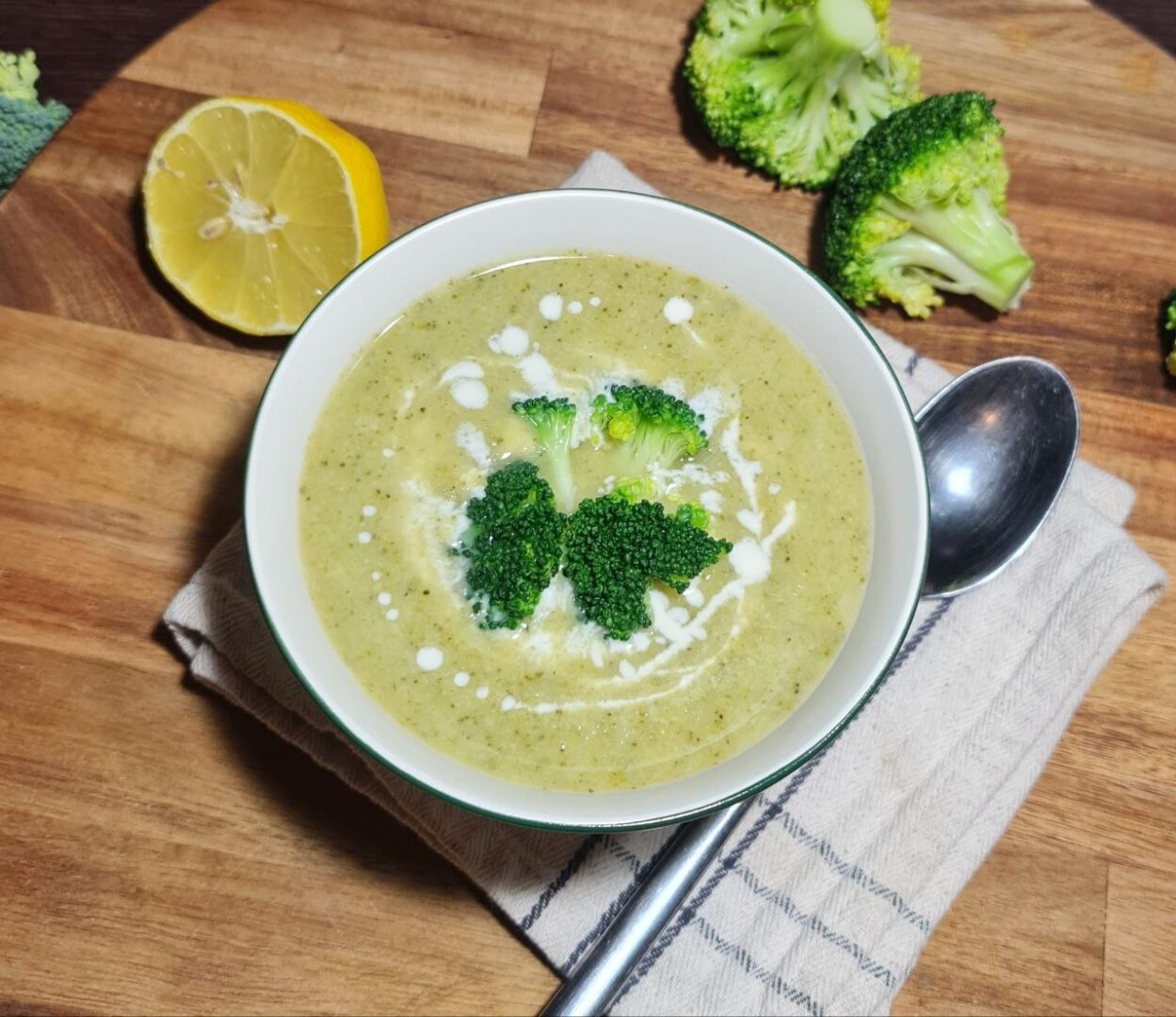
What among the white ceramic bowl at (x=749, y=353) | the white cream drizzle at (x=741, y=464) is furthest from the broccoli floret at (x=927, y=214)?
the white cream drizzle at (x=741, y=464)

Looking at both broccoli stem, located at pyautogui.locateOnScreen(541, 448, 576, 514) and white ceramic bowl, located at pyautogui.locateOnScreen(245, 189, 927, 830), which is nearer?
white ceramic bowl, located at pyautogui.locateOnScreen(245, 189, 927, 830)

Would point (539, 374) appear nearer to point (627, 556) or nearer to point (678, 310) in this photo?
point (678, 310)

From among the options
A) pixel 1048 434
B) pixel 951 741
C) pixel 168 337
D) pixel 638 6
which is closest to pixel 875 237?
pixel 1048 434

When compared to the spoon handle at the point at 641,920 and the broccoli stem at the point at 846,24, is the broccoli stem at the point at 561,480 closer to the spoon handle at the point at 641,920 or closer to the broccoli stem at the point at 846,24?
the spoon handle at the point at 641,920

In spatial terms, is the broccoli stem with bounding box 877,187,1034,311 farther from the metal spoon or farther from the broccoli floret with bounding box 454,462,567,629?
the broccoli floret with bounding box 454,462,567,629

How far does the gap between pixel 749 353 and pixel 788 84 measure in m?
0.72

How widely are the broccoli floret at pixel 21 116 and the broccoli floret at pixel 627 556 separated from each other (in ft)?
5.23

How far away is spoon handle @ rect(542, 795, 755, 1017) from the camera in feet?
5.97

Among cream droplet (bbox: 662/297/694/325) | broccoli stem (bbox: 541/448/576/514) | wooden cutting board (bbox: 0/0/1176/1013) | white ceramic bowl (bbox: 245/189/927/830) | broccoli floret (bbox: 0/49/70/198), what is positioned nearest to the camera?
white ceramic bowl (bbox: 245/189/927/830)

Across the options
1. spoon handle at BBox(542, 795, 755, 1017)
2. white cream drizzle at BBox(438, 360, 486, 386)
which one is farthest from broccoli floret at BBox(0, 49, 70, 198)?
spoon handle at BBox(542, 795, 755, 1017)

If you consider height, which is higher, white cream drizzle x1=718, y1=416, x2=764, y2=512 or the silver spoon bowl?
white cream drizzle x1=718, y1=416, x2=764, y2=512

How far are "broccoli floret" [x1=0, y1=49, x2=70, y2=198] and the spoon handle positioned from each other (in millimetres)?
1904

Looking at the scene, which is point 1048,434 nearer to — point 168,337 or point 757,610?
point 757,610

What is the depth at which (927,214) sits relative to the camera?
2156mm
